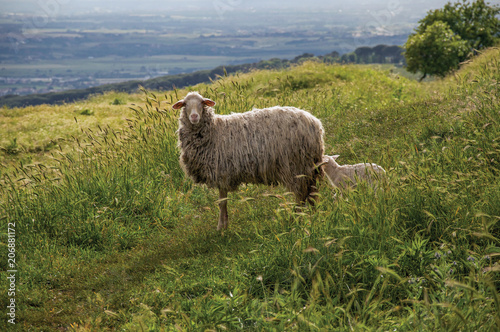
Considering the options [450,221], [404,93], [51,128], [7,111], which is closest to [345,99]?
[404,93]

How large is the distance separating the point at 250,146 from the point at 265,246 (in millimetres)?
2108

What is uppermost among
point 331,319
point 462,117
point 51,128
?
point 462,117

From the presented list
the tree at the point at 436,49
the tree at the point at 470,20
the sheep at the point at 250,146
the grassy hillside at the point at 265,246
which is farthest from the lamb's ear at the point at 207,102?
the tree at the point at 470,20

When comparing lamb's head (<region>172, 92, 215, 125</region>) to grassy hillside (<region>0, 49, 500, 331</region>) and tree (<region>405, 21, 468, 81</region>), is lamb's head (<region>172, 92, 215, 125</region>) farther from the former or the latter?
tree (<region>405, 21, 468, 81</region>)

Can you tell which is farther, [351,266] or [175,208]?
[175,208]

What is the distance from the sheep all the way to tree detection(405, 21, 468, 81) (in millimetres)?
25488

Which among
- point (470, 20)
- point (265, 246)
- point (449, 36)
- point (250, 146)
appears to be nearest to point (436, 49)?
point (449, 36)

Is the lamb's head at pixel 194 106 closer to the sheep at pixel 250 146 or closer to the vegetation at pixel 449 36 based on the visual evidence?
the sheep at pixel 250 146

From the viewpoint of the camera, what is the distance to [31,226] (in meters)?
6.35

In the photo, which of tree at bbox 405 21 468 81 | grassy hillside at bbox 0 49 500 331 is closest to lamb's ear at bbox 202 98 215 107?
grassy hillside at bbox 0 49 500 331

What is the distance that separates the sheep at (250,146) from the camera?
6199 millimetres

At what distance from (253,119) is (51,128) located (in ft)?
42.8

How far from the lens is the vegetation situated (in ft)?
93.9

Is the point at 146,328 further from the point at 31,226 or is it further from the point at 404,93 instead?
the point at 404,93
